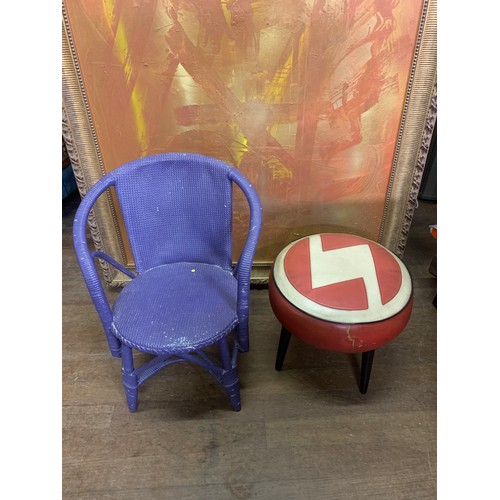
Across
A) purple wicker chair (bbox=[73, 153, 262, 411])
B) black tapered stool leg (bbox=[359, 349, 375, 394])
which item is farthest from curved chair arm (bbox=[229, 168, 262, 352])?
black tapered stool leg (bbox=[359, 349, 375, 394])

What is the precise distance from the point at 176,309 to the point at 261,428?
59 cm

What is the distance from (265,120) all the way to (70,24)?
0.80m

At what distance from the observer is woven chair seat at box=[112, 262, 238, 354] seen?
43.6 inches

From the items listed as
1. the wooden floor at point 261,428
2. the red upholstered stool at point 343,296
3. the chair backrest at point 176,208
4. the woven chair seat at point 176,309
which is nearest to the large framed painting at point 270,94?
the chair backrest at point 176,208

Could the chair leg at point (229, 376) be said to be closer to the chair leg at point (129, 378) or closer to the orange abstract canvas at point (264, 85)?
the chair leg at point (129, 378)

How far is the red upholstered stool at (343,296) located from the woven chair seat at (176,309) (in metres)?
0.21

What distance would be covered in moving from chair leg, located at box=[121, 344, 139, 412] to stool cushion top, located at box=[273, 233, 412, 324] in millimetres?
594

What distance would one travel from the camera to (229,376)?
1312mm

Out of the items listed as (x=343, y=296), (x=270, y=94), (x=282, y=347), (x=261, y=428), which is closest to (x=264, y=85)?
(x=270, y=94)

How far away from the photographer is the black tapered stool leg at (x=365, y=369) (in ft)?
4.50

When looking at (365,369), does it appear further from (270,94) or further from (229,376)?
(270,94)

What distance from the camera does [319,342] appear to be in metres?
1.23

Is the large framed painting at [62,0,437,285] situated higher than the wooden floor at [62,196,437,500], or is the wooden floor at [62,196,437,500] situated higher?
the large framed painting at [62,0,437,285]

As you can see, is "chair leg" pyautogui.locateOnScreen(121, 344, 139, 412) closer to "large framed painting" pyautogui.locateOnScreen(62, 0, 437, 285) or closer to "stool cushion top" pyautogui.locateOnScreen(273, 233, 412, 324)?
"stool cushion top" pyautogui.locateOnScreen(273, 233, 412, 324)
